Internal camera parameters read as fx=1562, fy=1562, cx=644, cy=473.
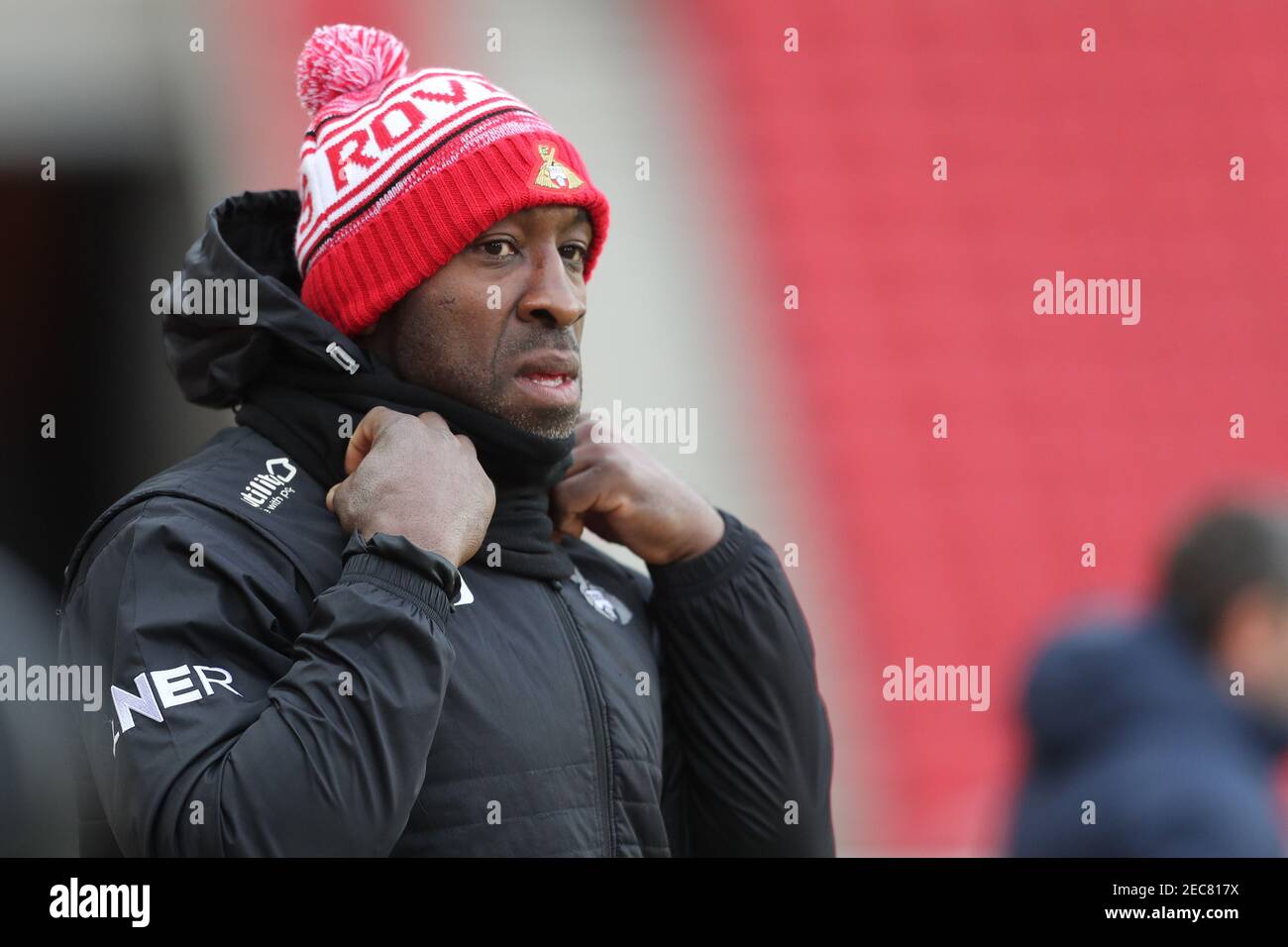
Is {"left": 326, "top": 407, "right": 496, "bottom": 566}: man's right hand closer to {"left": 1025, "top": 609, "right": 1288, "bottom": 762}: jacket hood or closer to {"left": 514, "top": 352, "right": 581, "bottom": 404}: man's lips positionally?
{"left": 514, "top": 352, "right": 581, "bottom": 404}: man's lips

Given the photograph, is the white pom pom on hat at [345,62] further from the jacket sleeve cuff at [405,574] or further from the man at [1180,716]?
the man at [1180,716]

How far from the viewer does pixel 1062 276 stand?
495cm

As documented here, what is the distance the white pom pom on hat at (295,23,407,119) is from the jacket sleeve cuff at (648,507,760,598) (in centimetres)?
66

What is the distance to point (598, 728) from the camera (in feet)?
5.23

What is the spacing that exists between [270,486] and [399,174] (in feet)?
1.25

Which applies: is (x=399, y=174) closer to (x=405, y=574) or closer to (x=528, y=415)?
(x=528, y=415)

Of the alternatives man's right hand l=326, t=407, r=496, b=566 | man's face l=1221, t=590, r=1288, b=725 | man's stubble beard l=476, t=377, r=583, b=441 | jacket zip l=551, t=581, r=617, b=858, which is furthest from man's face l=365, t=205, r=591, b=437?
man's face l=1221, t=590, r=1288, b=725

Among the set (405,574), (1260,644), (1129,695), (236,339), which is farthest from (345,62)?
(1260,644)

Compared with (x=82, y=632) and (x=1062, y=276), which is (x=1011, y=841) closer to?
(x=82, y=632)

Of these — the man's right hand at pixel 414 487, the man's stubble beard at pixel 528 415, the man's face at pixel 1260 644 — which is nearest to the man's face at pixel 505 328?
the man's stubble beard at pixel 528 415

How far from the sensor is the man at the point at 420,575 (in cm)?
133

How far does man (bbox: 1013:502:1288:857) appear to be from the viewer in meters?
1.69

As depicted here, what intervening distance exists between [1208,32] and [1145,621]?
3.86 metres
